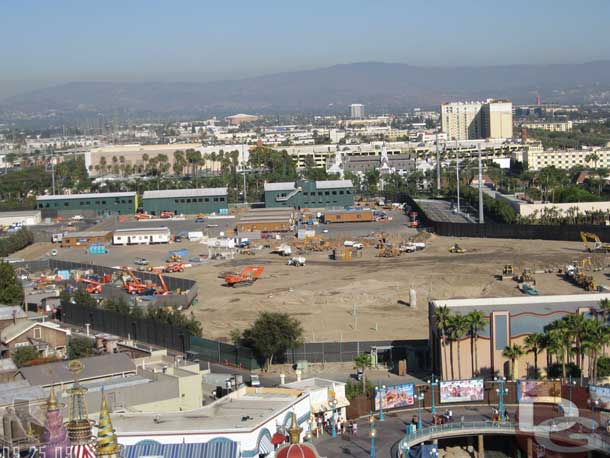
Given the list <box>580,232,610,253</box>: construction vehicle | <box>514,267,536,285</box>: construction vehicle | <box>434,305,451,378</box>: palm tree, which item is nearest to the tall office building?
<box>580,232,610,253</box>: construction vehicle

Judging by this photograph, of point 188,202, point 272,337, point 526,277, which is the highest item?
point 272,337

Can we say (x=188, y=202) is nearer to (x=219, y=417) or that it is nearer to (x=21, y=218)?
(x=21, y=218)

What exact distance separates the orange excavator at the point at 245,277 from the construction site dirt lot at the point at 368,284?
0.93 ft

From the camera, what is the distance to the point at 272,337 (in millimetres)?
24891

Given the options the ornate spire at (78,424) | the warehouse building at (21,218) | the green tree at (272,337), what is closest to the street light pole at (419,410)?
the green tree at (272,337)

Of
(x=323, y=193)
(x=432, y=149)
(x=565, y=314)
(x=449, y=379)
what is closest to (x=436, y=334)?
(x=449, y=379)

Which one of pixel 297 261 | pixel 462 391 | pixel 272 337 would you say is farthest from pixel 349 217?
pixel 462 391

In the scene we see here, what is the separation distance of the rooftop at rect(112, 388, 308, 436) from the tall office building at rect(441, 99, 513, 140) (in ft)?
353

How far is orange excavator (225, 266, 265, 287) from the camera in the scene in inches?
1491

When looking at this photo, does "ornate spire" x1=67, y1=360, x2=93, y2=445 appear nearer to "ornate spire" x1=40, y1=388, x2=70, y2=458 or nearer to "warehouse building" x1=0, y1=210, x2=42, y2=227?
"ornate spire" x1=40, y1=388, x2=70, y2=458

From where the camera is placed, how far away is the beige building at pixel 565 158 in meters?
83.2

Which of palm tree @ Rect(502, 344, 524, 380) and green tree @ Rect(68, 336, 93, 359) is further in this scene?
green tree @ Rect(68, 336, 93, 359)

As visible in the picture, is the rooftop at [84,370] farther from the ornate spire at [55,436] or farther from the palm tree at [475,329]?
the ornate spire at [55,436]

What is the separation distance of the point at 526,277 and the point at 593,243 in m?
8.58
